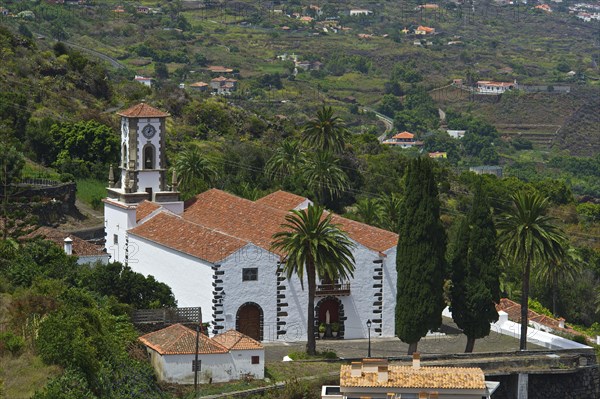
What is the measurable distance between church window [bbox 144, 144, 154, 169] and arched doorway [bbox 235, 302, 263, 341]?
11.9 metres

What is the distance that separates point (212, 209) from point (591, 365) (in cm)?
1993

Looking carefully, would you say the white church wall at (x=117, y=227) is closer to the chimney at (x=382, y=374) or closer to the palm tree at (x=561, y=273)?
the chimney at (x=382, y=374)

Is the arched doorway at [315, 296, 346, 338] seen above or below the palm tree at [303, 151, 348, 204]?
above

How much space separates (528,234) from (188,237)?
15.0m

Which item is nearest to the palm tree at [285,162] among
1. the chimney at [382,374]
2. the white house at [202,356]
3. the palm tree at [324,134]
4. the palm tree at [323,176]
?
the palm tree at [324,134]

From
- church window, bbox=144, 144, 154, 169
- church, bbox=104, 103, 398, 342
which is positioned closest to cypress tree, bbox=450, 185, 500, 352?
church, bbox=104, 103, 398, 342

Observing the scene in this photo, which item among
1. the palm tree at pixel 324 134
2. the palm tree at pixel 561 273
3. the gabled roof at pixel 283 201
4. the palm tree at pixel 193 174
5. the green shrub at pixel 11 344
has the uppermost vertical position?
the green shrub at pixel 11 344

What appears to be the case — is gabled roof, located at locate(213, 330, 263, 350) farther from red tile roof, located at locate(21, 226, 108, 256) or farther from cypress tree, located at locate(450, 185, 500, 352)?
red tile roof, located at locate(21, 226, 108, 256)

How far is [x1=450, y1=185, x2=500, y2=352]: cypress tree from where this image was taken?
61.6 m

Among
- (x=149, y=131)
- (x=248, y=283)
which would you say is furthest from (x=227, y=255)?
(x=149, y=131)

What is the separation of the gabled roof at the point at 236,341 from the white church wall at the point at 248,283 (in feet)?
12.9

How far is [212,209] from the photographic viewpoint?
70.2 metres

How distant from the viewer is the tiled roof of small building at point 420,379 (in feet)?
169

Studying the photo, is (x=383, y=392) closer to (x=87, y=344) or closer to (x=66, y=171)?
(x=87, y=344)
